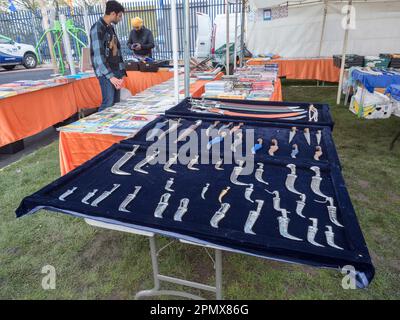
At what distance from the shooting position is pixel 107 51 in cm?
313

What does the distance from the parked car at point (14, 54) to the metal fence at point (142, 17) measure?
185cm

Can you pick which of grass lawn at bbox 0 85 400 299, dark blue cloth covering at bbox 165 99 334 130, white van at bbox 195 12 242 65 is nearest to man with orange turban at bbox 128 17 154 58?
dark blue cloth covering at bbox 165 99 334 130

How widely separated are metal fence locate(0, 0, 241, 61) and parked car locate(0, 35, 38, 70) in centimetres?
185

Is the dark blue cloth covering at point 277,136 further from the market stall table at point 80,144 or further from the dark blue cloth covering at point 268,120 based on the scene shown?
the market stall table at point 80,144

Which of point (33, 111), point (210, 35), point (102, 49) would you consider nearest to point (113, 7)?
point (102, 49)

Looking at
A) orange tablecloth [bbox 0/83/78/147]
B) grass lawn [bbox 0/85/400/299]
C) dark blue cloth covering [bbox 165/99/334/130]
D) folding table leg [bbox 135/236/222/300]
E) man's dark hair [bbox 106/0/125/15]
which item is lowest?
grass lawn [bbox 0/85/400/299]

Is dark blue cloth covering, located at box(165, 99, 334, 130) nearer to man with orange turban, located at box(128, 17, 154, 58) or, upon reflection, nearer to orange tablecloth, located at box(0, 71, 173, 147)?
orange tablecloth, located at box(0, 71, 173, 147)

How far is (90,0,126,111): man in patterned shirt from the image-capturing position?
2.93m

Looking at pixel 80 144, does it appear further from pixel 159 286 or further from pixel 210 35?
pixel 210 35

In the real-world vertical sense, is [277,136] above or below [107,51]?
below

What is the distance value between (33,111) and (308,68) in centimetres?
651

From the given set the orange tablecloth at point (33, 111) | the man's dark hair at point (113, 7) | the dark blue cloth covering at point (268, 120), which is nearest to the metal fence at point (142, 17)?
the orange tablecloth at point (33, 111)
